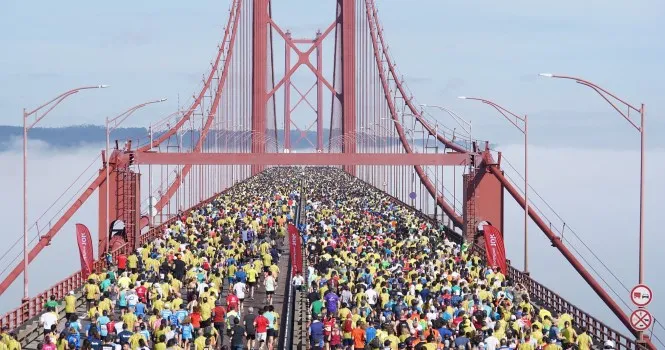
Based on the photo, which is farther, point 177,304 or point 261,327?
point 177,304

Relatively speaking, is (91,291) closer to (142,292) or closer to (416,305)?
(142,292)

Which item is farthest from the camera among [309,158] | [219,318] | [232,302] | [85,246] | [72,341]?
[309,158]

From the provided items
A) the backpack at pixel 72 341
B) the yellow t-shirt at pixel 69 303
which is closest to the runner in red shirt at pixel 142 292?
the yellow t-shirt at pixel 69 303

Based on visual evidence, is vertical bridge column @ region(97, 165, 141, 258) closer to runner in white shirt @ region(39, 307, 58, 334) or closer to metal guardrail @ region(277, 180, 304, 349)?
metal guardrail @ region(277, 180, 304, 349)

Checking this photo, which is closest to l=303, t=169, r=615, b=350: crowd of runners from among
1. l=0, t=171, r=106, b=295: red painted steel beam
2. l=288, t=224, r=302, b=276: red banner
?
l=288, t=224, r=302, b=276: red banner

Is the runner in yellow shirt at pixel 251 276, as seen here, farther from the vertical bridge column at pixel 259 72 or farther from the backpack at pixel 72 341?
the vertical bridge column at pixel 259 72

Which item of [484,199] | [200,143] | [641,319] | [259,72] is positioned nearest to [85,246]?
[641,319]

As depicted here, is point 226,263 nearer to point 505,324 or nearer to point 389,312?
point 389,312
